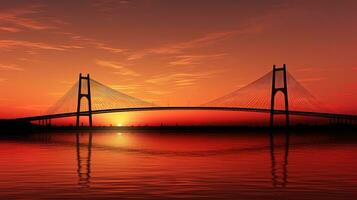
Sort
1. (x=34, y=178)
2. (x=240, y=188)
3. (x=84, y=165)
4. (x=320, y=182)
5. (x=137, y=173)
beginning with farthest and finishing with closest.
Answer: (x=84, y=165) < (x=137, y=173) < (x=34, y=178) < (x=320, y=182) < (x=240, y=188)

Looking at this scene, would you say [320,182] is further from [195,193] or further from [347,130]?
[347,130]

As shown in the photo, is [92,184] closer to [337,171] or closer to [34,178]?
[34,178]

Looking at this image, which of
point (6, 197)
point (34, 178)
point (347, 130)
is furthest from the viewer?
point (347, 130)

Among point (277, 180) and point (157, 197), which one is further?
point (277, 180)

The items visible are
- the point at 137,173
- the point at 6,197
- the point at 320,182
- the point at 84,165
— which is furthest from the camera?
the point at 84,165

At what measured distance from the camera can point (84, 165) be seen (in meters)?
29.7

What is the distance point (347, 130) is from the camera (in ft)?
447

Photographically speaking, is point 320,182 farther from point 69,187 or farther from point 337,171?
point 69,187

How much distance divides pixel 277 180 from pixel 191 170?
5662 millimetres

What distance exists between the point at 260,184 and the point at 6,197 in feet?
28.7

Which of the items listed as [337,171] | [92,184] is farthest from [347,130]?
[92,184]

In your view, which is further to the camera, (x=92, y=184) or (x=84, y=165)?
(x=84, y=165)

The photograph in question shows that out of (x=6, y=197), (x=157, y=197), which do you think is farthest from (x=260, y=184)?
(x=6, y=197)

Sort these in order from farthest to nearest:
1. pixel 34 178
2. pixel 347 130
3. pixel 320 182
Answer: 1. pixel 347 130
2. pixel 34 178
3. pixel 320 182
